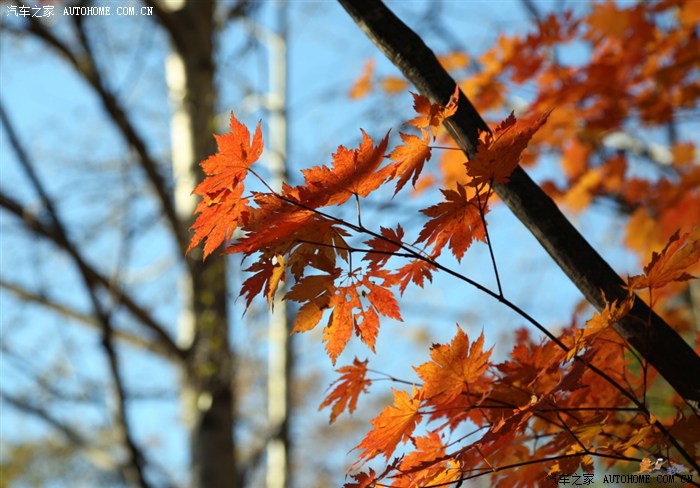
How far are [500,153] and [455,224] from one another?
0.12m

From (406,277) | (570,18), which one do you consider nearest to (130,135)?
(570,18)

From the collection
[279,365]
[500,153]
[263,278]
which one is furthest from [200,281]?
[500,153]

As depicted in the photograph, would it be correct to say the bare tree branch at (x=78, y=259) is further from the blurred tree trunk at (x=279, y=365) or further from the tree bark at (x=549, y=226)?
the tree bark at (x=549, y=226)

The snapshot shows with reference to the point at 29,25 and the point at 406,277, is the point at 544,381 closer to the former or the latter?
the point at 406,277

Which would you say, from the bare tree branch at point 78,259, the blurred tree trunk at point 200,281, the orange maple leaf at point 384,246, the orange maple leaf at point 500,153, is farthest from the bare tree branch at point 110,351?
the orange maple leaf at point 500,153

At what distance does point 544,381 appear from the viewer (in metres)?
1.15

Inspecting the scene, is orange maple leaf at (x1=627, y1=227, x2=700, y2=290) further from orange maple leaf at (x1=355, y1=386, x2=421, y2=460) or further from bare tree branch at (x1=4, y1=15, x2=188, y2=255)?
bare tree branch at (x1=4, y1=15, x2=188, y2=255)

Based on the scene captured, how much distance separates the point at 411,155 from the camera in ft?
3.22

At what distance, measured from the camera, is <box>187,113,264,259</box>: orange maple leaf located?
0.97 meters

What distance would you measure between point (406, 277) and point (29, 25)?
8.97 ft

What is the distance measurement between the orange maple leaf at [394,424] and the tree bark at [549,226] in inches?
11.5

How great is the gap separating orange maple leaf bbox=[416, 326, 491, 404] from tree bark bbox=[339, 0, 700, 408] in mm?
191

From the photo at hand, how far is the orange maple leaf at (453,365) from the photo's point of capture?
95cm

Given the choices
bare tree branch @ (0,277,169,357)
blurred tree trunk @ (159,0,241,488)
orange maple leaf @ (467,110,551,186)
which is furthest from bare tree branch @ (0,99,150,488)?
orange maple leaf @ (467,110,551,186)
